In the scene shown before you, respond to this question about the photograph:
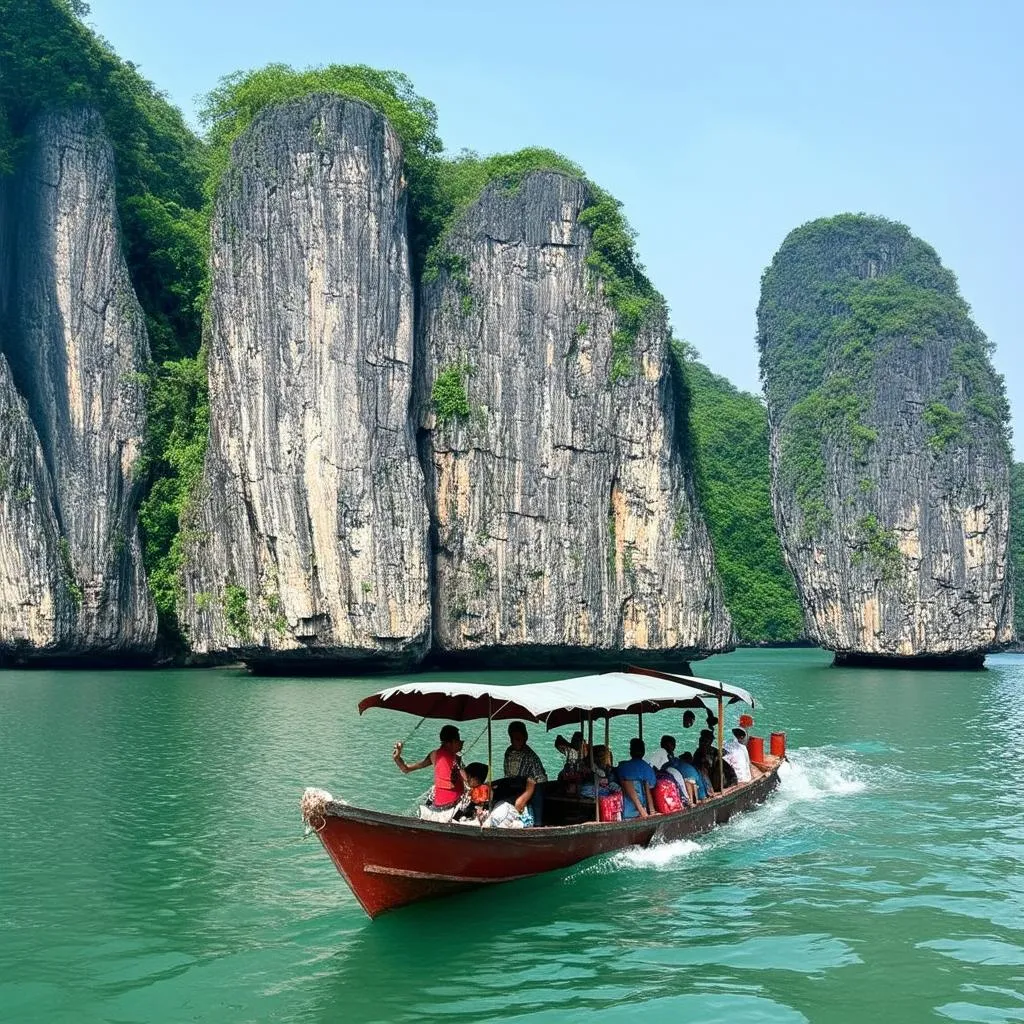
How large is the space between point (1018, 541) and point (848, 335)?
95.1 ft

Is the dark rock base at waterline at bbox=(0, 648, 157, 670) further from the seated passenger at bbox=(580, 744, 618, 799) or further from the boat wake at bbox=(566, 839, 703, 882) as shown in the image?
the boat wake at bbox=(566, 839, 703, 882)

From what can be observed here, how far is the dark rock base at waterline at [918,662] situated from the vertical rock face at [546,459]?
47.5 feet

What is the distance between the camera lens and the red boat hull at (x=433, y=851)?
9219mm

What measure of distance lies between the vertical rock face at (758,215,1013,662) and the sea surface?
120 feet

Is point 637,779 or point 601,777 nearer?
point 601,777

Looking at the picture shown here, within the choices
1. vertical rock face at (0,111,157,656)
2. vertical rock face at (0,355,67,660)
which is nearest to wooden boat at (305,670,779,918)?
vertical rock face at (0,355,67,660)

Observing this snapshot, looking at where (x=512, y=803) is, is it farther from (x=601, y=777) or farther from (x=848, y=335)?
(x=848, y=335)

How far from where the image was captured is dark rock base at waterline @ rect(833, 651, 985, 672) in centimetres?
5400

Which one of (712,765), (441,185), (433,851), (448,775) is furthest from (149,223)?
(433,851)

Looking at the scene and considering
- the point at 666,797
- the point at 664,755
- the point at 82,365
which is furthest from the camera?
the point at 82,365

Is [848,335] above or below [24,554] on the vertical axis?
above

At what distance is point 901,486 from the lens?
55906mm

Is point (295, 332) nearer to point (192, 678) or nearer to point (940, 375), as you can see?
point (192, 678)

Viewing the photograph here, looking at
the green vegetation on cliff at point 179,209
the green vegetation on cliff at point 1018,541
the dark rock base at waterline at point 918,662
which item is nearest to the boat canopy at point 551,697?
the green vegetation on cliff at point 179,209
